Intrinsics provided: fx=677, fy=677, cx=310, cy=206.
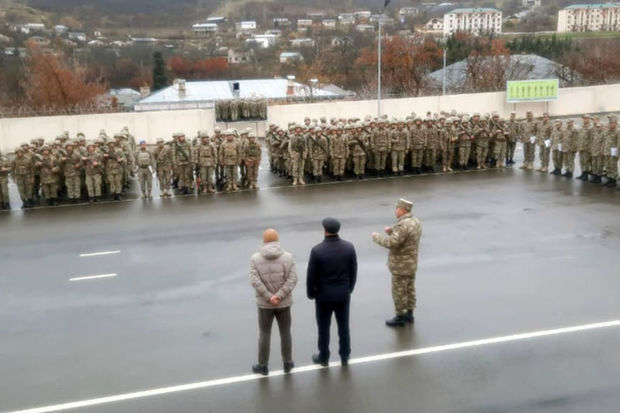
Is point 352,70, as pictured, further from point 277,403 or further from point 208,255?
point 277,403

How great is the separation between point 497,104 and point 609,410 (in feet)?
93.9

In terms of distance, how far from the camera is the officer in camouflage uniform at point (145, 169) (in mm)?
16797

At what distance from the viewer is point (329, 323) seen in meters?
7.63

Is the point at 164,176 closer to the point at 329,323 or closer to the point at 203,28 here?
the point at 329,323

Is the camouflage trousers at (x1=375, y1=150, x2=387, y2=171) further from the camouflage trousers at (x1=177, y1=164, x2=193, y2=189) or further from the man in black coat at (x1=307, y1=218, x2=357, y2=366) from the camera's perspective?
the man in black coat at (x1=307, y1=218, x2=357, y2=366)

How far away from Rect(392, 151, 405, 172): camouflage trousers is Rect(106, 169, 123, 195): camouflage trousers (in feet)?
24.5

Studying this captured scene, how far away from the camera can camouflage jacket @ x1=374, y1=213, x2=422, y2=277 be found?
821 cm

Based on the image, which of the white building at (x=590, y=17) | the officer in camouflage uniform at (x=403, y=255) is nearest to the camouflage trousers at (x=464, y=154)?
the officer in camouflage uniform at (x=403, y=255)

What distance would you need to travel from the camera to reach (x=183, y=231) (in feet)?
45.9

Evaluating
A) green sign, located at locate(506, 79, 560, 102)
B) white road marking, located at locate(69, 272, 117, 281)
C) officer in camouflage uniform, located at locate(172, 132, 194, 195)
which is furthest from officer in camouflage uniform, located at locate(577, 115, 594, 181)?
green sign, located at locate(506, 79, 560, 102)

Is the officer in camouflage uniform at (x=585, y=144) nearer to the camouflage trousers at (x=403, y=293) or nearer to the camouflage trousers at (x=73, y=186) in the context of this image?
the camouflage trousers at (x=403, y=293)

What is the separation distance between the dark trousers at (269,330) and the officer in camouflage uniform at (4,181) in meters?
11.6

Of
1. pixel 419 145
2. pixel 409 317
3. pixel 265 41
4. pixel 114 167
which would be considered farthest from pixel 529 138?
pixel 265 41

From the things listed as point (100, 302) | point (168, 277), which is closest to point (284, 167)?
point (168, 277)
